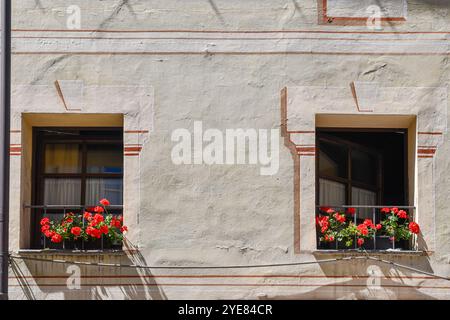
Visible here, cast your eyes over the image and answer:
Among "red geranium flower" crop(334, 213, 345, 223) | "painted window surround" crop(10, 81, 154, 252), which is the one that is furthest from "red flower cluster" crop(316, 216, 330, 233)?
"painted window surround" crop(10, 81, 154, 252)

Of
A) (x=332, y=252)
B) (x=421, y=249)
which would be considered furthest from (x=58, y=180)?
(x=421, y=249)

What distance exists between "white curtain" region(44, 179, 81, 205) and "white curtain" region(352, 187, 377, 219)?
3416mm

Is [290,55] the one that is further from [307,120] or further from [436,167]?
[436,167]

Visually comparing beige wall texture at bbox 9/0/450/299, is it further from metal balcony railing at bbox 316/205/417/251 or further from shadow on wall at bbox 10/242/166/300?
metal balcony railing at bbox 316/205/417/251

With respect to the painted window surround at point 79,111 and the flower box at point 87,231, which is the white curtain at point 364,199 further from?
the flower box at point 87,231

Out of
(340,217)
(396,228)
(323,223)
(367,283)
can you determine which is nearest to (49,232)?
(323,223)

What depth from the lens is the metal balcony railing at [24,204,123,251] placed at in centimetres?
1291

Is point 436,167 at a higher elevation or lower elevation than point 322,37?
lower

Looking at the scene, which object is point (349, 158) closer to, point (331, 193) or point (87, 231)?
point (331, 193)

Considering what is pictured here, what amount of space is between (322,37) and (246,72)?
1.01m

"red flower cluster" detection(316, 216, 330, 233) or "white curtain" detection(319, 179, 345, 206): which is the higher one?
"white curtain" detection(319, 179, 345, 206)

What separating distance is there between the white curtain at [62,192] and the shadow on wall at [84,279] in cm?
90

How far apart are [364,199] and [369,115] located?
1222 millimetres

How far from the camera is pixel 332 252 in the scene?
12.7 meters
